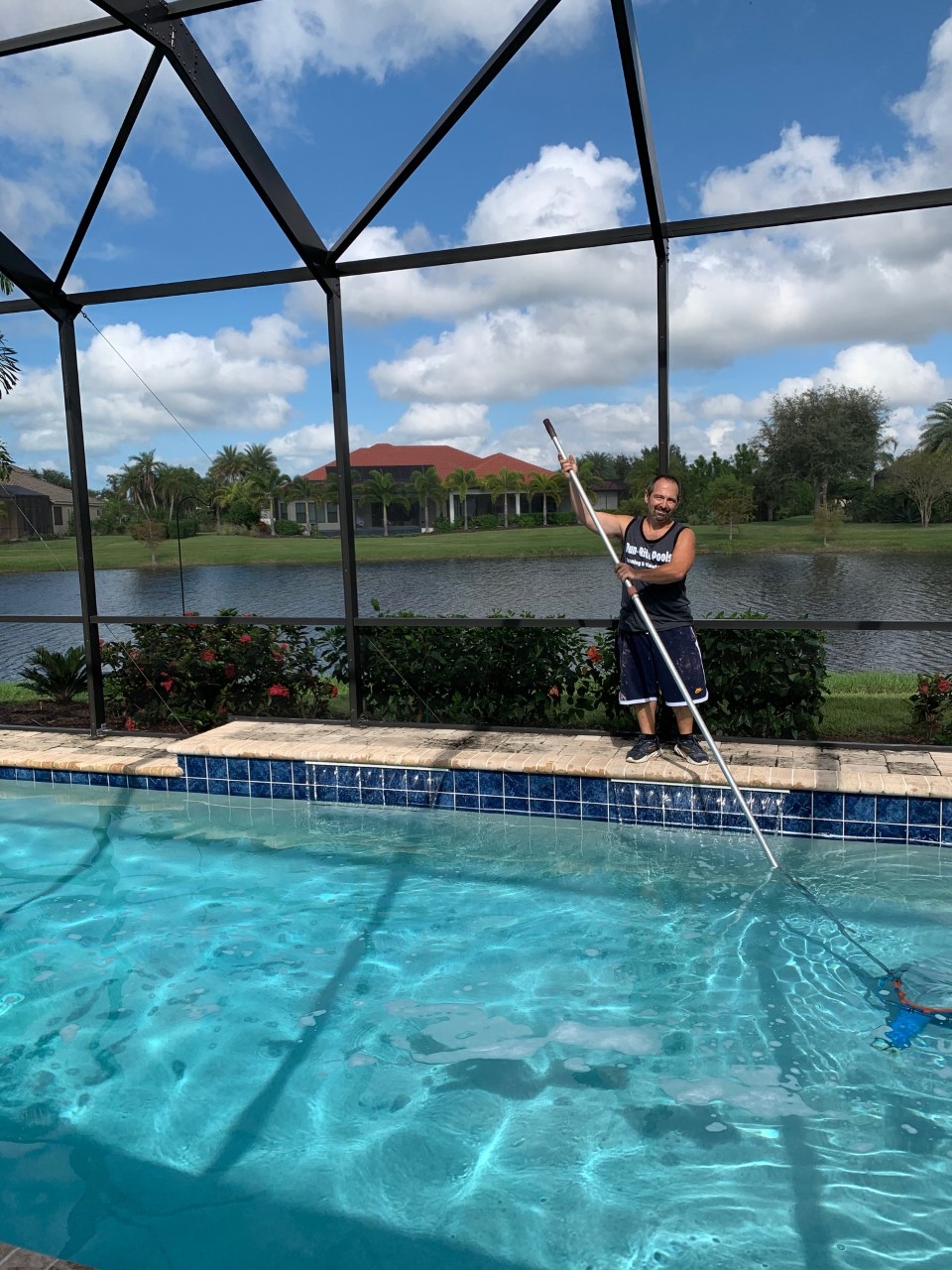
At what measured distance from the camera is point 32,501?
21.3 feet

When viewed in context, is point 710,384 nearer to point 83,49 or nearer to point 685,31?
point 685,31

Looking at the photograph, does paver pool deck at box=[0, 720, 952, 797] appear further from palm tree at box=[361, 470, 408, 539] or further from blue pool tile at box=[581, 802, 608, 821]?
palm tree at box=[361, 470, 408, 539]

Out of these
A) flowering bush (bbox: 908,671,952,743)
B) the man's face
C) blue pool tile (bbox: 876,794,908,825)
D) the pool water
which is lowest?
the pool water

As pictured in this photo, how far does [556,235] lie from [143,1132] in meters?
3.90

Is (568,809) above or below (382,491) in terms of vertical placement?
below

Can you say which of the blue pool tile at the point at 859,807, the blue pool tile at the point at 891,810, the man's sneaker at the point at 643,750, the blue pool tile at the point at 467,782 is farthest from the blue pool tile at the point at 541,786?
the blue pool tile at the point at 891,810

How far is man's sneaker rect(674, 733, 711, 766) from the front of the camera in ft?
14.0

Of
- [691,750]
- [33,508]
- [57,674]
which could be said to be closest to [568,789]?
[691,750]

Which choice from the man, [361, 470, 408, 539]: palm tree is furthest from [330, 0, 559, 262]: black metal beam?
[361, 470, 408, 539]: palm tree

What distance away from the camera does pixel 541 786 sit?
433 centimetres

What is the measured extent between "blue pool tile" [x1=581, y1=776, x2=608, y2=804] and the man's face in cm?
120

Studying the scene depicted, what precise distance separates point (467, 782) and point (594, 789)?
0.61 metres

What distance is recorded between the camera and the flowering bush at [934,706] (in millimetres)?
4758

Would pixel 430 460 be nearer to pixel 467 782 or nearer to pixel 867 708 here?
pixel 467 782
